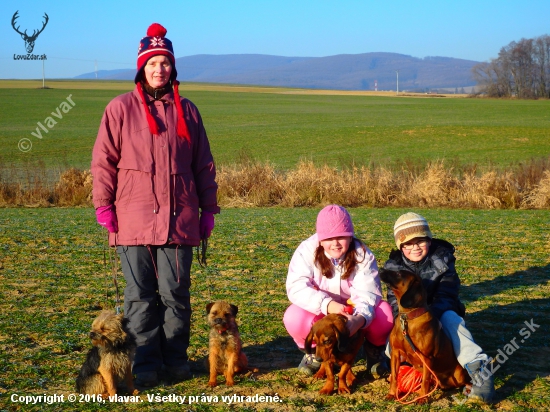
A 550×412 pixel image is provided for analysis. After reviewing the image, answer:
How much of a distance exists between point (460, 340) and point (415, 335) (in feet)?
1.44

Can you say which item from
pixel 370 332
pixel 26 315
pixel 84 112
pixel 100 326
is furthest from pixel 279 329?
pixel 84 112

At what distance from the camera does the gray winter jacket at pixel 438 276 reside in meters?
4.76

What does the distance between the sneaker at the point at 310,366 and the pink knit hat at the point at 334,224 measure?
3.08ft

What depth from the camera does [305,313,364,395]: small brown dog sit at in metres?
4.36

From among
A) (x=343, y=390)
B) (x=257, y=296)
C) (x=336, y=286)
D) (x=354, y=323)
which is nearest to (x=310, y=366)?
(x=343, y=390)

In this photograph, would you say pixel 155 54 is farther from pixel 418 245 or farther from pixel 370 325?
pixel 370 325

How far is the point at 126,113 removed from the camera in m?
4.51

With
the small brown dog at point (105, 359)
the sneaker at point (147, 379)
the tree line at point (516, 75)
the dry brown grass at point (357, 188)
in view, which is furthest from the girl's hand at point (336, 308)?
the tree line at point (516, 75)

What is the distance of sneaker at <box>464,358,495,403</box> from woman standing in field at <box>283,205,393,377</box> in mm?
723

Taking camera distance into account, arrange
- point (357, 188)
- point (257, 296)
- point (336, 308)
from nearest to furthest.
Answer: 1. point (336, 308)
2. point (257, 296)
3. point (357, 188)

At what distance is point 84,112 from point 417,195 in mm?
45277

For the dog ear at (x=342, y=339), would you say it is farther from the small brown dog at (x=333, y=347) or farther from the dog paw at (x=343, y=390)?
the dog paw at (x=343, y=390)

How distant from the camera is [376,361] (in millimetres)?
4848

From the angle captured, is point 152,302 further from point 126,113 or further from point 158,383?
point 126,113
